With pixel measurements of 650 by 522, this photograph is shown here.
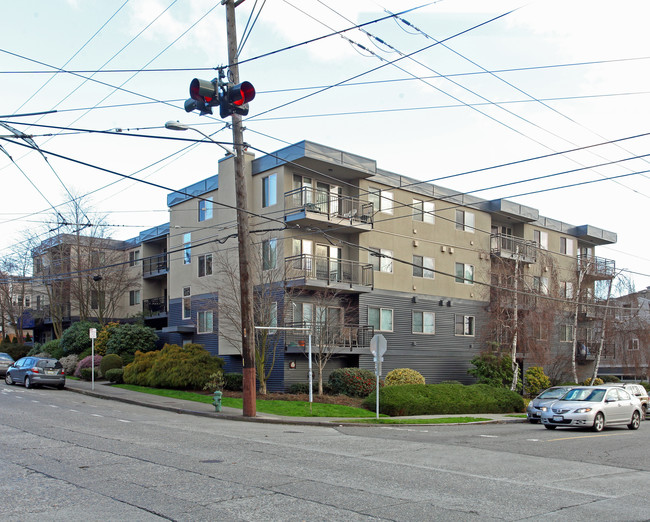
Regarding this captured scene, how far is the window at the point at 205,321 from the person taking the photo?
113ft

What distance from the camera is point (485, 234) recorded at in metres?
39.8

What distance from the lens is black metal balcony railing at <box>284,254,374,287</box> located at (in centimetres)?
2922

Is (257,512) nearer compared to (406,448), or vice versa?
(257,512)

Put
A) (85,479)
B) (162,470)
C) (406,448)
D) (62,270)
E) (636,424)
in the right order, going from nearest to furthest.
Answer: (85,479) → (162,470) → (406,448) → (636,424) → (62,270)

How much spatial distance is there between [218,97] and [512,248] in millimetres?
32221

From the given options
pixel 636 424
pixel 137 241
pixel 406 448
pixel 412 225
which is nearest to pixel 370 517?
pixel 406 448

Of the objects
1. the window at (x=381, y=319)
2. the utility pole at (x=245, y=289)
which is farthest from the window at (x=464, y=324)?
the utility pole at (x=245, y=289)

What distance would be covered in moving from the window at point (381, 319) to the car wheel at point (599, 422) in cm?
1314

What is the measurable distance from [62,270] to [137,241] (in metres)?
5.55

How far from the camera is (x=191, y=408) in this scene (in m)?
23.9

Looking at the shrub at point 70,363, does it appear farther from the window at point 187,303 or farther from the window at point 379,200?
the window at point 379,200

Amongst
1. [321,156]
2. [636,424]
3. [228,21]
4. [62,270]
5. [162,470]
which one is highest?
[228,21]

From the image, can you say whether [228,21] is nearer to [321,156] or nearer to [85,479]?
[321,156]

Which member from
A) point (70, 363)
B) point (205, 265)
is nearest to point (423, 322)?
point (205, 265)
